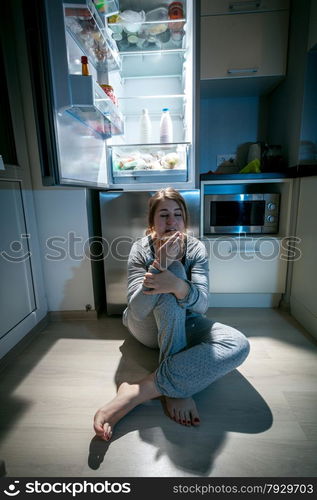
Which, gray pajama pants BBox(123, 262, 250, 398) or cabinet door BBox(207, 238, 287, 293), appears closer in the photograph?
gray pajama pants BBox(123, 262, 250, 398)

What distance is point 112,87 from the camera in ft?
4.70

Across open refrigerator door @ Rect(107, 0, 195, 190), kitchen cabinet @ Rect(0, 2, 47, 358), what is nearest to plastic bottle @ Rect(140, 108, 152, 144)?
open refrigerator door @ Rect(107, 0, 195, 190)

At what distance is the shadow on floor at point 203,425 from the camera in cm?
68

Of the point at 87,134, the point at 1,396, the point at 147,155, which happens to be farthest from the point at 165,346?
the point at 147,155

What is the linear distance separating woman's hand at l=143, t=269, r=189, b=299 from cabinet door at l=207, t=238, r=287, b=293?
2.23ft

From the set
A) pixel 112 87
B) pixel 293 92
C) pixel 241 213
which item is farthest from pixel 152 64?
pixel 241 213

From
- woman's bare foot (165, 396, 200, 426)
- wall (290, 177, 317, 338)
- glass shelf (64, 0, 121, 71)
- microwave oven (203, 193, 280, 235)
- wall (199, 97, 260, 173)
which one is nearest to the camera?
woman's bare foot (165, 396, 200, 426)

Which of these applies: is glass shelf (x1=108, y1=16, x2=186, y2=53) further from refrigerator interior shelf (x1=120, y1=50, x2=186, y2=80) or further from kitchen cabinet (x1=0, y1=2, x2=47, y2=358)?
kitchen cabinet (x1=0, y1=2, x2=47, y2=358)

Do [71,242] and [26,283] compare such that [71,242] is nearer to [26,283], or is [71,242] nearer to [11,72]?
[26,283]

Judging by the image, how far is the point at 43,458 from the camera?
0.69 m

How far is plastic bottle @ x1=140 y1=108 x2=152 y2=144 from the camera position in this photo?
150cm

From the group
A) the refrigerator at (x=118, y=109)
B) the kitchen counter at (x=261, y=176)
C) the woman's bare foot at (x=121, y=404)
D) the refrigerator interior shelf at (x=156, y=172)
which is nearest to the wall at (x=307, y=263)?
the kitchen counter at (x=261, y=176)

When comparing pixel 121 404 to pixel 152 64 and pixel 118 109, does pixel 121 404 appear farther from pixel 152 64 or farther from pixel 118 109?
pixel 152 64

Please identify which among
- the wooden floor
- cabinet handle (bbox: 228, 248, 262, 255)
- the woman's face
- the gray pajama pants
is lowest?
the wooden floor
